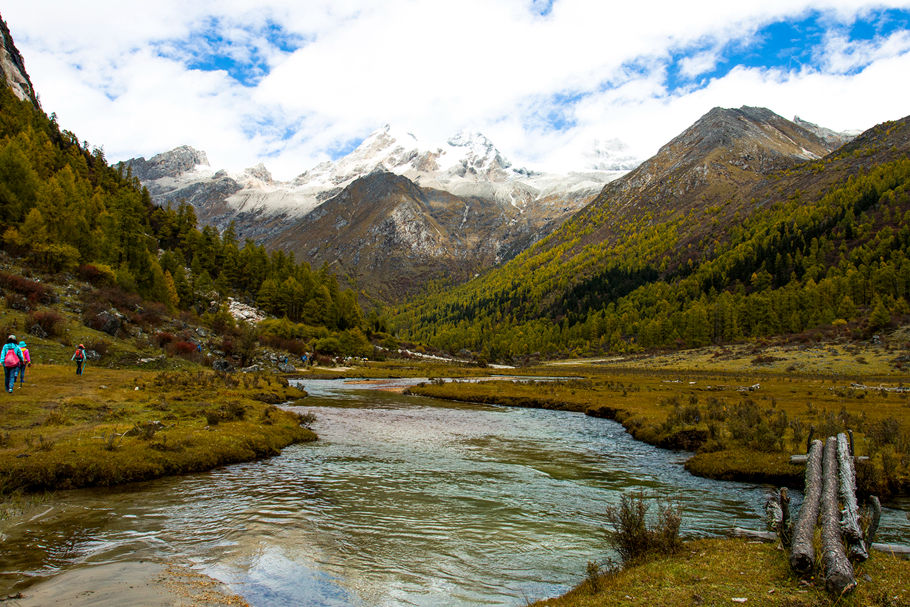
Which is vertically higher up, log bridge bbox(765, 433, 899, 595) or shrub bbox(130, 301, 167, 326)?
shrub bbox(130, 301, 167, 326)

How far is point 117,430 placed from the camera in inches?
830

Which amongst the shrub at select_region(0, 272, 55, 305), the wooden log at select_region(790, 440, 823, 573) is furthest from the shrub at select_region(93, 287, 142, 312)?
the wooden log at select_region(790, 440, 823, 573)

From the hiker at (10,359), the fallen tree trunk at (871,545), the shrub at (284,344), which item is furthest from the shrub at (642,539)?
the shrub at (284,344)

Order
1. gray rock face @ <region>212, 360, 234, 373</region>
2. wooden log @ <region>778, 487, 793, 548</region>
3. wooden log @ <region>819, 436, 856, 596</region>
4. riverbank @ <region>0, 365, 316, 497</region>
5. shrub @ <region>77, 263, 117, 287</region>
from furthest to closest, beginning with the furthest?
shrub @ <region>77, 263, 117, 287</region>, gray rock face @ <region>212, 360, 234, 373</region>, riverbank @ <region>0, 365, 316, 497</region>, wooden log @ <region>778, 487, 793, 548</region>, wooden log @ <region>819, 436, 856, 596</region>

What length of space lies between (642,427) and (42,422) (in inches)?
1395

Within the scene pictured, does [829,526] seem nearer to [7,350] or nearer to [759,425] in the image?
[759,425]

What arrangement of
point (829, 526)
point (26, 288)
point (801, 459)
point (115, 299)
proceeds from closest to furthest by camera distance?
point (829, 526)
point (801, 459)
point (26, 288)
point (115, 299)

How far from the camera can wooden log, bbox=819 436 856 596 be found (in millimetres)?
8320

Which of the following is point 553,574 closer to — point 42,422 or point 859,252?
point 42,422

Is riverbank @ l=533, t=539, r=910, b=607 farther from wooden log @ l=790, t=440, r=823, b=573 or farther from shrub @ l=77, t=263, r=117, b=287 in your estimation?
A: shrub @ l=77, t=263, r=117, b=287

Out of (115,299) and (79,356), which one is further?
(115,299)

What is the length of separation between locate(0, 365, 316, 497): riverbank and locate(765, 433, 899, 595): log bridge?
2127cm

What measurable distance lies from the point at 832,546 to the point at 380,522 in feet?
38.3

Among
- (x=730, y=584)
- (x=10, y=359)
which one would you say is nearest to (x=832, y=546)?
(x=730, y=584)
